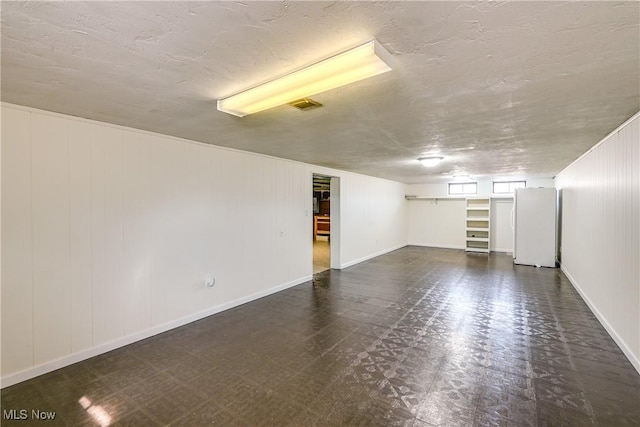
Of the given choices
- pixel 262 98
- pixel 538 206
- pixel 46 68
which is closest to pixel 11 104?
pixel 46 68

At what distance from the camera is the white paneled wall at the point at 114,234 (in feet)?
7.82

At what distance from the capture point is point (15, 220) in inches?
92.1

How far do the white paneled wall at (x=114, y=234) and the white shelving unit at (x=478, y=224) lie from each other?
22.6 feet

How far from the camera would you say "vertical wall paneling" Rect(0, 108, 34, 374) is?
2.30 meters

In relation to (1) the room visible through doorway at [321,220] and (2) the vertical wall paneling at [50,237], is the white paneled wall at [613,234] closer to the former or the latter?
(2) the vertical wall paneling at [50,237]

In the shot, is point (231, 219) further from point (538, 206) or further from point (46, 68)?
point (538, 206)

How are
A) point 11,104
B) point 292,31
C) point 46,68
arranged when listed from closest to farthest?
point 292,31, point 46,68, point 11,104

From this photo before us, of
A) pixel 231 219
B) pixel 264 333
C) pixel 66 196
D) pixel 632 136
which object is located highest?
pixel 632 136

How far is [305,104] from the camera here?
2.23 meters

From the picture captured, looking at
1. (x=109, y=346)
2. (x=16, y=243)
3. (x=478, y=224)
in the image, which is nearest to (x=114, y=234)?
(x=16, y=243)

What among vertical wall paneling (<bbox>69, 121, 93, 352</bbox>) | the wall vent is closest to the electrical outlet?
vertical wall paneling (<bbox>69, 121, 93, 352</bbox>)

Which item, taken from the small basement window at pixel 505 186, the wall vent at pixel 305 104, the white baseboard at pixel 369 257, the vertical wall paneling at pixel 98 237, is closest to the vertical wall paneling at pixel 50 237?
the vertical wall paneling at pixel 98 237

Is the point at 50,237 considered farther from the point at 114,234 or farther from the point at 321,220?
the point at 321,220

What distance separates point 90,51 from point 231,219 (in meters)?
2.78
